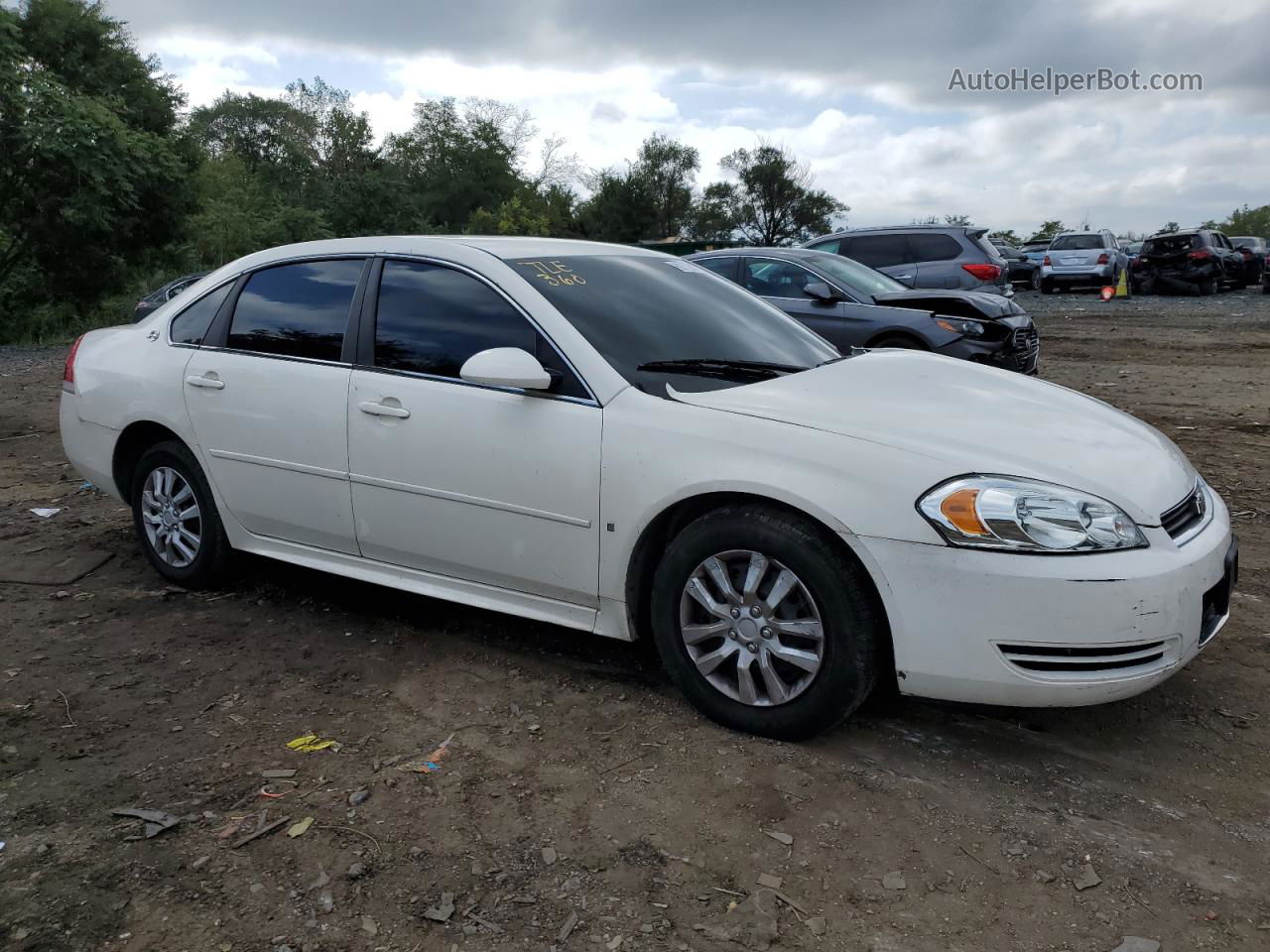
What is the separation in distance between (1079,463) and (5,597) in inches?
181

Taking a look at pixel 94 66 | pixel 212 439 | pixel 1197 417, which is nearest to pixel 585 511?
pixel 212 439

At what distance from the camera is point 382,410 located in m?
4.04

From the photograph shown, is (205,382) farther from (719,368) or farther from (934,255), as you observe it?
(934,255)

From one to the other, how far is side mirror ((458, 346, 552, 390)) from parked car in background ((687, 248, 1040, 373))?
17.8ft

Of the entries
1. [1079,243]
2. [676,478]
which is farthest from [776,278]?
[1079,243]

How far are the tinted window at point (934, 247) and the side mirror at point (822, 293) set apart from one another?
16.6 ft

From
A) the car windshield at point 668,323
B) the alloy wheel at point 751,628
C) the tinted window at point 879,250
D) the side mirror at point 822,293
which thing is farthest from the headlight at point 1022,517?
the tinted window at point 879,250

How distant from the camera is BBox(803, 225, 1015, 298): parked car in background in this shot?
13.9 metres

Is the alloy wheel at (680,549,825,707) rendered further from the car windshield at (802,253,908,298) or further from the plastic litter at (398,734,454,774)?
the car windshield at (802,253,908,298)

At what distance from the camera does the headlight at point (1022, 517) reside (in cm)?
303

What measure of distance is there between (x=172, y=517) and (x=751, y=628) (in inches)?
117

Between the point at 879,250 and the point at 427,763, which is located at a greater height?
the point at 879,250

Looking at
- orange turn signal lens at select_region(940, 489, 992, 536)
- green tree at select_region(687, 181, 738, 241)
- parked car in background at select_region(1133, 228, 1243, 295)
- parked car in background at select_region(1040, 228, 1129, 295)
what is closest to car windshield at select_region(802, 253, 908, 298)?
orange turn signal lens at select_region(940, 489, 992, 536)

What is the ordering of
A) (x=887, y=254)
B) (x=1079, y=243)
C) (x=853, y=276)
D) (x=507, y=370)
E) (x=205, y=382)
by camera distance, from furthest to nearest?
1. (x=1079, y=243)
2. (x=887, y=254)
3. (x=853, y=276)
4. (x=205, y=382)
5. (x=507, y=370)
